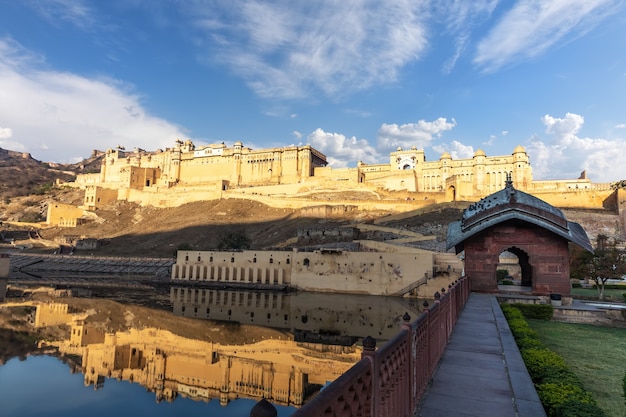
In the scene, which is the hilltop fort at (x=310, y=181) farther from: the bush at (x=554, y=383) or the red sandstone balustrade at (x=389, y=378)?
the red sandstone balustrade at (x=389, y=378)

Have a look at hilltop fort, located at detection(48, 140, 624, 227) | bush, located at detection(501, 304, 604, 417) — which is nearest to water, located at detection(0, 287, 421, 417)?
bush, located at detection(501, 304, 604, 417)

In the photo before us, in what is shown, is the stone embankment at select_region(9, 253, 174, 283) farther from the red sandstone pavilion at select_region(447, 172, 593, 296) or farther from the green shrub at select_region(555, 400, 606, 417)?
the green shrub at select_region(555, 400, 606, 417)

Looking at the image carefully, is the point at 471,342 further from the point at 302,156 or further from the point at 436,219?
the point at 302,156

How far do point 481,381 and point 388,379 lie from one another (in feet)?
10.1

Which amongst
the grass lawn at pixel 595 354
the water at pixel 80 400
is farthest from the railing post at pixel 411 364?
the water at pixel 80 400

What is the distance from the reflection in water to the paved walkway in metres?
9.95

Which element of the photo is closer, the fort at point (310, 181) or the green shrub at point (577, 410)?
the green shrub at point (577, 410)

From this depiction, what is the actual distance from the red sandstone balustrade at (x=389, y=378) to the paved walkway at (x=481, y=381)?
270mm

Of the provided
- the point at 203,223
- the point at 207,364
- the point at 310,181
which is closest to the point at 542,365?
the point at 207,364

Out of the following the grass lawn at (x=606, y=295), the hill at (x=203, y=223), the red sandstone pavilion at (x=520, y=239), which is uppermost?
the hill at (x=203, y=223)

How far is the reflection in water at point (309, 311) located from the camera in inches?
781

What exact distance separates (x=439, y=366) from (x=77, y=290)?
36.8 m

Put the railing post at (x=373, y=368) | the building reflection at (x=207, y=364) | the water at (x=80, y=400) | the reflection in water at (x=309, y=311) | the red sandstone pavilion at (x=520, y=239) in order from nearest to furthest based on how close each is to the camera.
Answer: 1. the railing post at (x=373, y=368)
2. the water at (x=80, y=400)
3. the building reflection at (x=207, y=364)
4. the red sandstone pavilion at (x=520, y=239)
5. the reflection in water at (x=309, y=311)

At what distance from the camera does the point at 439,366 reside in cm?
676
